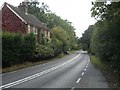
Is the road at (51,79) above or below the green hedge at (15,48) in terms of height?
below

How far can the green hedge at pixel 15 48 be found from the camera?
106ft

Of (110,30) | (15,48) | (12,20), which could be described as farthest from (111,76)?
(12,20)

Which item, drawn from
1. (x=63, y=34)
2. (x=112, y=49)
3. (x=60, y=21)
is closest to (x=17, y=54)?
(x=112, y=49)

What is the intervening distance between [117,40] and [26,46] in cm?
1468

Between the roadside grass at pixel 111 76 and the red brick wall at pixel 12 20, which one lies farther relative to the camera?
the red brick wall at pixel 12 20

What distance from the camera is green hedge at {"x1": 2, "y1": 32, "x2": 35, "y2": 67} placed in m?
32.2

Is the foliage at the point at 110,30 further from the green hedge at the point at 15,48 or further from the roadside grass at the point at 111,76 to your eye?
the green hedge at the point at 15,48

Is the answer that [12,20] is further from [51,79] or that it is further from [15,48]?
[51,79]

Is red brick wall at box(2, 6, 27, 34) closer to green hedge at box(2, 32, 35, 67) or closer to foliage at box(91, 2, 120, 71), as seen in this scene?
green hedge at box(2, 32, 35, 67)

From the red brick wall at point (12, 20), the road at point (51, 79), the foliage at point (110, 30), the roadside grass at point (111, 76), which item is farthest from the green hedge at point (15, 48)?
the red brick wall at point (12, 20)

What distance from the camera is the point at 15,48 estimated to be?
35.4 m

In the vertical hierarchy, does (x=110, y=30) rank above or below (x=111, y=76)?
above

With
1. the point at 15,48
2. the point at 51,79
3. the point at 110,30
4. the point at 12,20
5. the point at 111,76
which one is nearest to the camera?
the point at 51,79

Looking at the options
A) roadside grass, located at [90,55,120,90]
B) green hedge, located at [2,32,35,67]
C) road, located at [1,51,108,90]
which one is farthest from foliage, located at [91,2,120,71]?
green hedge, located at [2,32,35,67]
